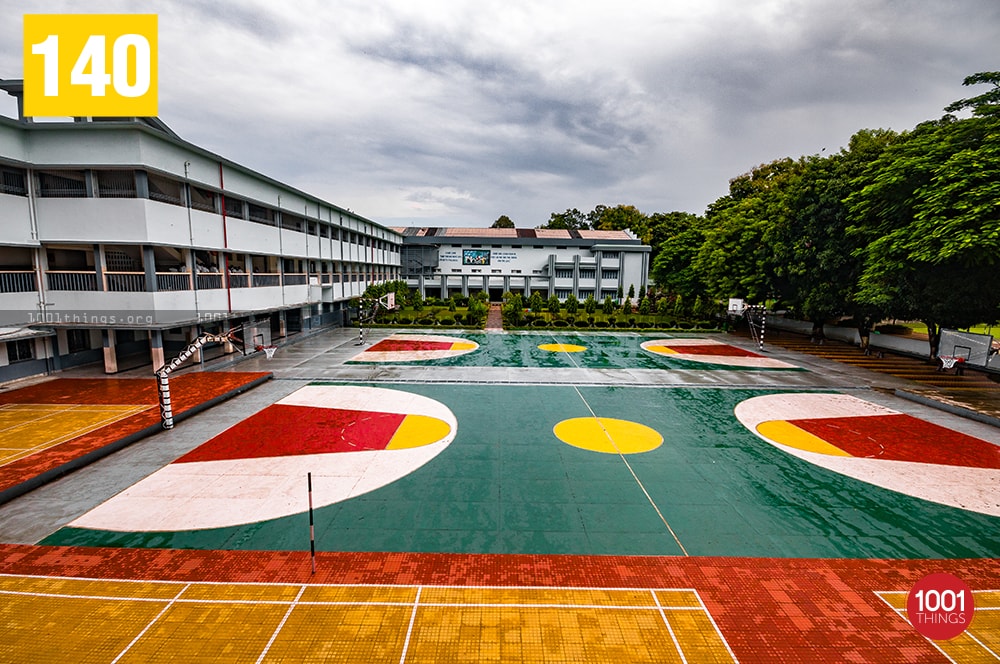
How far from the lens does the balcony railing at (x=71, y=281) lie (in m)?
20.7

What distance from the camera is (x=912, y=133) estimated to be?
2630cm

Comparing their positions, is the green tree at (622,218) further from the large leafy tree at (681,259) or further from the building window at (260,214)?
the building window at (260,214)

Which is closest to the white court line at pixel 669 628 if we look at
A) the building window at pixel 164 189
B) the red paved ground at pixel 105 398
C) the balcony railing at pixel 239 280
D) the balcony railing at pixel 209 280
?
the red paved ground at pixel 105 398

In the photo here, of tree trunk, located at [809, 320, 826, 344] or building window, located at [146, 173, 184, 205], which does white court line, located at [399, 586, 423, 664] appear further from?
tree trunk, located at [809, 320, 826, 344]

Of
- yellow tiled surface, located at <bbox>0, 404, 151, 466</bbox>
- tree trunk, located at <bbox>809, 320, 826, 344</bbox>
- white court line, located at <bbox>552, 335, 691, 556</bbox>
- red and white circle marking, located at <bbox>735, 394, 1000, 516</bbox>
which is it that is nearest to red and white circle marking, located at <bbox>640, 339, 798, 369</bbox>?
tree trunk, located at <bbox>809, 320, 826, 344</bbox>

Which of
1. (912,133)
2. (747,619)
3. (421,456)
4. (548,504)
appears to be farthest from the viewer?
(912,133)

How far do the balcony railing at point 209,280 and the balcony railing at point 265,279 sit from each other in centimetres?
352

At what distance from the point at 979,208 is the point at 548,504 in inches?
880

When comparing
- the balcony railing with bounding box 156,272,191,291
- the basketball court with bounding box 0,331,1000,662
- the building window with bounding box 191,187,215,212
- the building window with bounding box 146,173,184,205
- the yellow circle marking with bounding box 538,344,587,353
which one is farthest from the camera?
the yellow circle marking with bounding box 538,344,587,353

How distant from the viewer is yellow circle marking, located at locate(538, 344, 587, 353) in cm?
3209

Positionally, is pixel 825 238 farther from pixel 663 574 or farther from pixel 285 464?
pixel 285 464

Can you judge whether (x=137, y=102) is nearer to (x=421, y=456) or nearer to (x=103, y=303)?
(x=103, y=303)

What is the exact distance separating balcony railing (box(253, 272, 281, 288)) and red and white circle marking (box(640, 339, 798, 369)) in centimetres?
2718

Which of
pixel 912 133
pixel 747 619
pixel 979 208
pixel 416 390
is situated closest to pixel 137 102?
pixel 416 390
